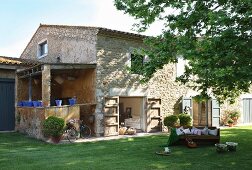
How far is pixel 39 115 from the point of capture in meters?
15.7

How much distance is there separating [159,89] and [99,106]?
181 inches

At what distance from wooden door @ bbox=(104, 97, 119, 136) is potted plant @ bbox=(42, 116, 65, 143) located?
9.95ft

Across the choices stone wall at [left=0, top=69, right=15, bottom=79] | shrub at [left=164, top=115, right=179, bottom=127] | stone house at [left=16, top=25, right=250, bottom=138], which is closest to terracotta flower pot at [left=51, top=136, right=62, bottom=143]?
stone house at [left=16, top=25, right=250, bottom=138]

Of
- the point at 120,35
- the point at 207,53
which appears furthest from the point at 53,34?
the point at 207,53

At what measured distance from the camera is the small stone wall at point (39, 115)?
15.4 meters

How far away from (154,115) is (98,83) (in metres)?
4.42

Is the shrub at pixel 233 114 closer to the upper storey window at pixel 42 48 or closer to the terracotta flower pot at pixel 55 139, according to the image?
the upper storey window at pixel 42 48

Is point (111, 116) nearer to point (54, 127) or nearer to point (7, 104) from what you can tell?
point (54, 127)

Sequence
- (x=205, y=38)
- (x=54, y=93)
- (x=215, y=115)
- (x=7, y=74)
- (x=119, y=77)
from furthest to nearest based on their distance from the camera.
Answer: (x=215, y=115) < (x=54, y=93) < (x=7, y=74) < (x=119, y=77) < (x=205, y=38)

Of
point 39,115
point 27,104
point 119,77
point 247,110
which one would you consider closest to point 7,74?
point 27,104

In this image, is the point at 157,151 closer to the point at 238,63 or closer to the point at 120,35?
the point at 238,63

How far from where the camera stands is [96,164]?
409 inches

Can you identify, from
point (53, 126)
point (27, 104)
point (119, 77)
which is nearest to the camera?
point (53, 126)

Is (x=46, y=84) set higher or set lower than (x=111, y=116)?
higher
